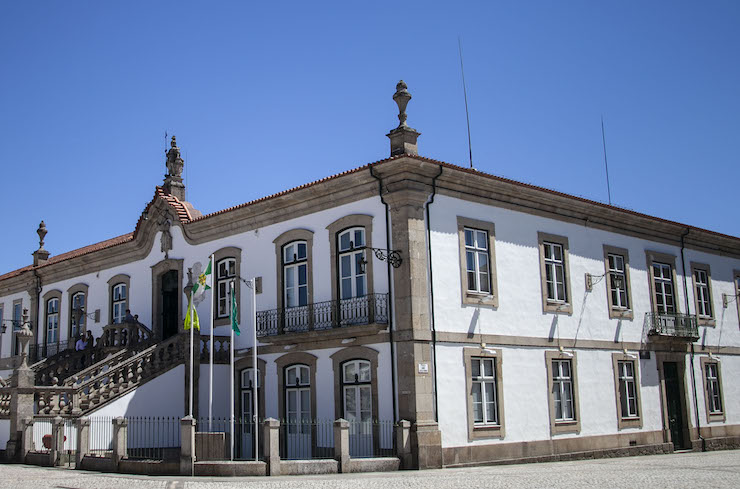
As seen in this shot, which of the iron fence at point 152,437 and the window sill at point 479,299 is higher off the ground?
the window sill at point 479,299

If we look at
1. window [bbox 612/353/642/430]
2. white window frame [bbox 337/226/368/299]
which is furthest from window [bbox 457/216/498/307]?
window [bbox 612/353/642/430]

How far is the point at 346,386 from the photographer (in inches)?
715

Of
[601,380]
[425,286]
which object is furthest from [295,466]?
[601,380]

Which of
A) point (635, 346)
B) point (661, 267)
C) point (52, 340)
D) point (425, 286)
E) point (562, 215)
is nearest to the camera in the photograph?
point (425, 286)

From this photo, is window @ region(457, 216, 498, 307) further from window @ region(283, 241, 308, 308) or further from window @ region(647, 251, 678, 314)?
window @ region(647, 251, 678, 314)

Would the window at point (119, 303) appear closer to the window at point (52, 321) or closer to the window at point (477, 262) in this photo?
the window at point (52, 321)

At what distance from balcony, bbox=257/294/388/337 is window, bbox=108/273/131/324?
677cm

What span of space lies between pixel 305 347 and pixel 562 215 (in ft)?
24.4

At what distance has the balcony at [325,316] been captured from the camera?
1750cm

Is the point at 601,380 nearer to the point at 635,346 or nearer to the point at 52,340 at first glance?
the point at 635,346

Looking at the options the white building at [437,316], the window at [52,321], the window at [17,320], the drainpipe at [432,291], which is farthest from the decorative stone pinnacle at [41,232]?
the drainpipe at [432,291]

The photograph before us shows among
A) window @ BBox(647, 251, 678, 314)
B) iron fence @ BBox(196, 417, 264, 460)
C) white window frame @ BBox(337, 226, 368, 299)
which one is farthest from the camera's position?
window @ BBox(647, 251, 678, 314)

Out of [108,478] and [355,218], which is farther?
[355,218]

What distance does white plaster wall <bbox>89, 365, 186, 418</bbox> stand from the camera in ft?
63.5
